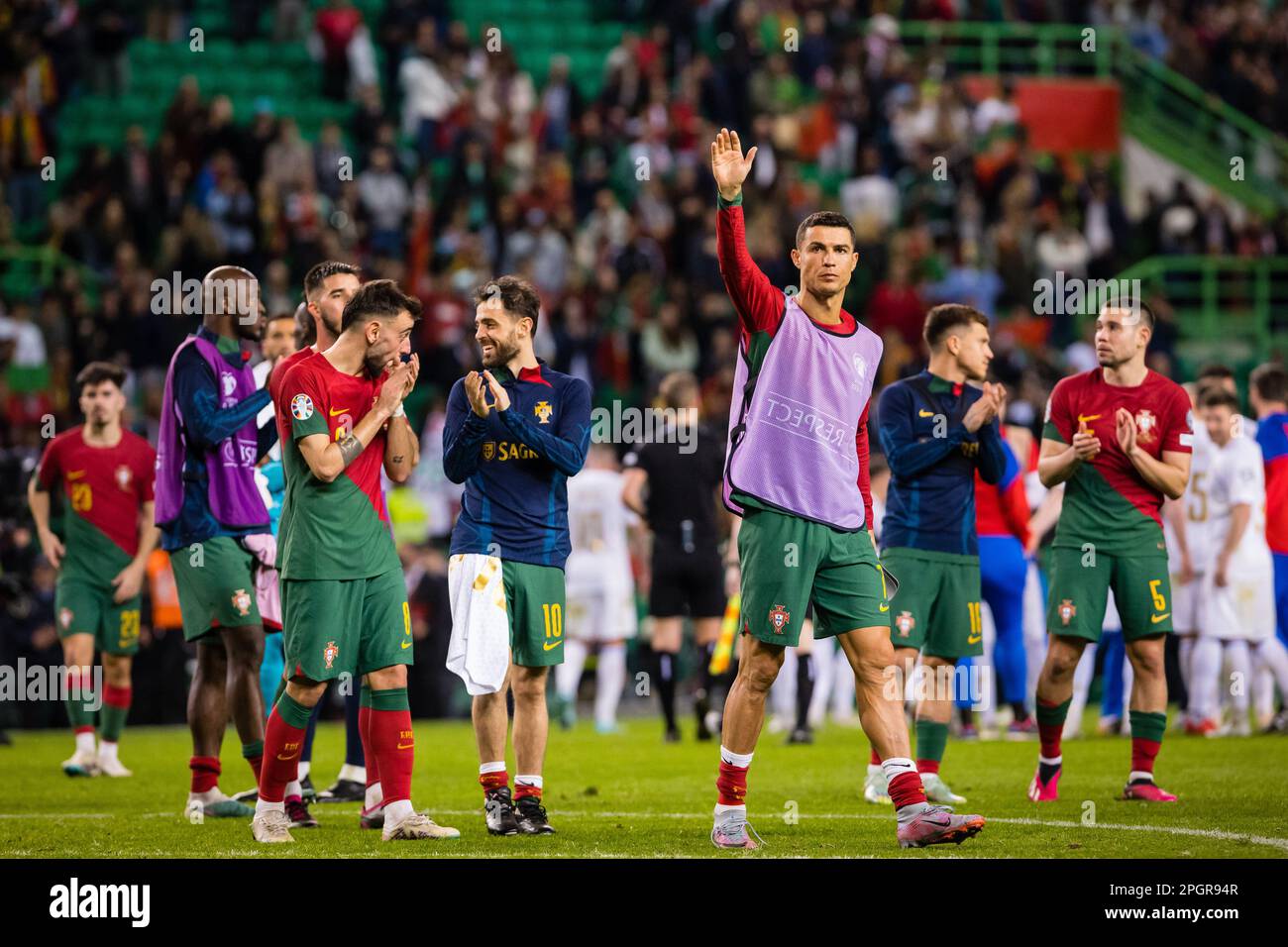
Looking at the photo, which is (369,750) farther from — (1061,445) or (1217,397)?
(1217,397)

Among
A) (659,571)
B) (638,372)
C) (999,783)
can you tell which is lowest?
(999,783)

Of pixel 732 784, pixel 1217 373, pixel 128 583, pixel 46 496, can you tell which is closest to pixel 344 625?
pixel 732 784

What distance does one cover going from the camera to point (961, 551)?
372 inches

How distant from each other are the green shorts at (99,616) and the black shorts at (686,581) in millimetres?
4274

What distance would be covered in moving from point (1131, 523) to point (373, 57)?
18057 millimetres

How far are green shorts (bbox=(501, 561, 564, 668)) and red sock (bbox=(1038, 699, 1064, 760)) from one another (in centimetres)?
269

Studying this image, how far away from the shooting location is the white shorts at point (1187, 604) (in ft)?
46.6

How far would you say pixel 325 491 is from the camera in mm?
7773

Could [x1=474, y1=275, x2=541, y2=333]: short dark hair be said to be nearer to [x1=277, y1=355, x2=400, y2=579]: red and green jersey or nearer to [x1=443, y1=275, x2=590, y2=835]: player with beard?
[x1=443, y1=275, x2=590, y2=835]: player with beard

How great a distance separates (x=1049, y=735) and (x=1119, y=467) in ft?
4.74

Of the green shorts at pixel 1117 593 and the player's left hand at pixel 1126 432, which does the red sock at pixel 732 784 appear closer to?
the green shorts at pixel 1117 593

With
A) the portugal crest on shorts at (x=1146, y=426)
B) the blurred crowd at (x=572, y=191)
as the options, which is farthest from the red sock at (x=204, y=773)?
the blurred crowd at (x=572, y=191)
